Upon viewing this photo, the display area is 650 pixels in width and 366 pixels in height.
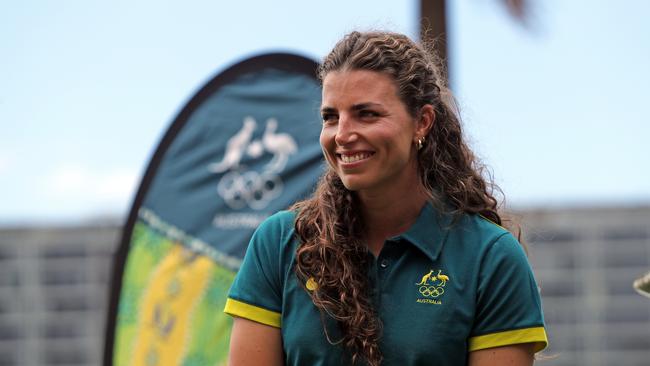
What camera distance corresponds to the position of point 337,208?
147 inches

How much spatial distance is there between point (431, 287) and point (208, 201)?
1997 mm

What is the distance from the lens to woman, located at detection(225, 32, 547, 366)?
3555 mm

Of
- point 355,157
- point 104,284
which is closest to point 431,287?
point 355,157

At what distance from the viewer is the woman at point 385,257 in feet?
11.7

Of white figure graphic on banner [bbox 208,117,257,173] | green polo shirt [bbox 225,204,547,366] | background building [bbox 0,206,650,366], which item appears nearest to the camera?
green polo shirt [bbox 225,204,547,366]

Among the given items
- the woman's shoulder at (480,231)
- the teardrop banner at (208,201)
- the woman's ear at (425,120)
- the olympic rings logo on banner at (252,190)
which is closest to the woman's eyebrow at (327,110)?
the woman's ear at (425,120)

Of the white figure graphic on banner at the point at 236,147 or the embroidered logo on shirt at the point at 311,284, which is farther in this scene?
the white figure graphic on banner at the point at 236,147

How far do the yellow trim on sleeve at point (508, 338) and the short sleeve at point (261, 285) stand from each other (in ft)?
1.73

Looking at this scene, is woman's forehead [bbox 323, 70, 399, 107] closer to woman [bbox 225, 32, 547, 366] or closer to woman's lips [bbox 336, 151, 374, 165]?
woman [bbox 225, 32, 547, 366]

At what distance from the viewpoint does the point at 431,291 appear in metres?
3.57

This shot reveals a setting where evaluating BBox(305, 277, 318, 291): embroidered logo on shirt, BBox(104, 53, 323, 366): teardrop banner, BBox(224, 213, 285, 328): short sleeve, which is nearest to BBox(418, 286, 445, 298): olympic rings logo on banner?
BBox(305, 277, 318, 291): embroidered logo on shirt

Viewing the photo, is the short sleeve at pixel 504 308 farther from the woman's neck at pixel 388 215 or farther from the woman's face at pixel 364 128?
the woman's face at pixel 364 128

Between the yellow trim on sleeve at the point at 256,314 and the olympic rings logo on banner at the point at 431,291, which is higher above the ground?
the olympic rings logo on banner at the point at 431,291

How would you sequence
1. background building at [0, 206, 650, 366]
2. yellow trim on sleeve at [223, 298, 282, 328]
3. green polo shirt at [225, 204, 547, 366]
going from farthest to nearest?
background building at [0, 206, 650, 366] → yellow trim on sleeve at [223, 298, 282, 328] → green polo shirt at [225, 204, 547, 366]
